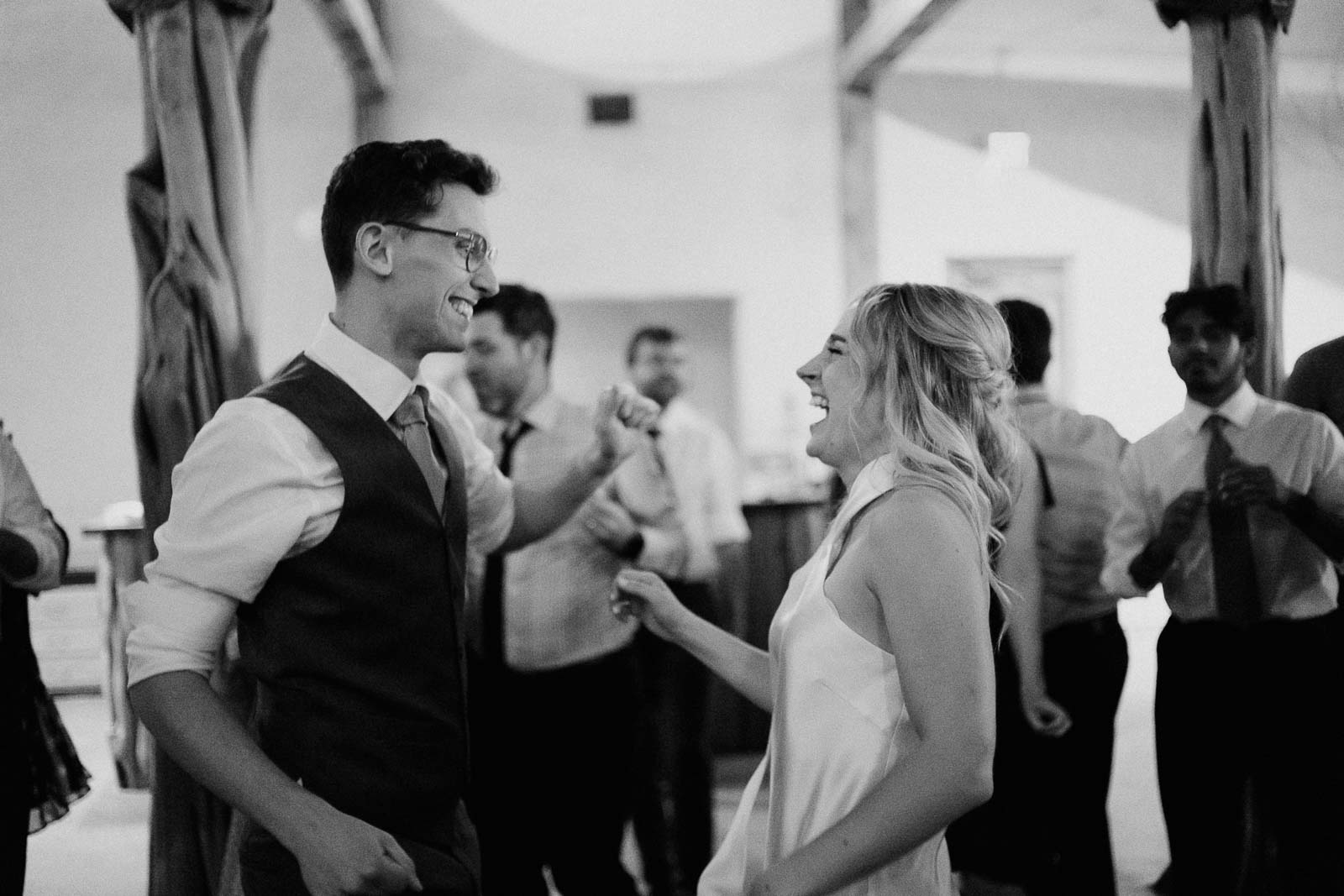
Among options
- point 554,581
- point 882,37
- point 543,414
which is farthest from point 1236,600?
point 882,37

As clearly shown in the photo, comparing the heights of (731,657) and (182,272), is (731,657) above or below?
below

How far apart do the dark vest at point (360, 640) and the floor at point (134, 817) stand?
0.65 meters

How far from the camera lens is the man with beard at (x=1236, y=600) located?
2492mm

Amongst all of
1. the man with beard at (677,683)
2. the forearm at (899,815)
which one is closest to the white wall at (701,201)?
the man with beard at (677,683)

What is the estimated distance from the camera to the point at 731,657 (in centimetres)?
171

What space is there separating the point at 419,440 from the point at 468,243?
10.6 inches

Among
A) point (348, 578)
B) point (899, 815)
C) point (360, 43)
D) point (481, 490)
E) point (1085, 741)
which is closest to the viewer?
point (899, 815)

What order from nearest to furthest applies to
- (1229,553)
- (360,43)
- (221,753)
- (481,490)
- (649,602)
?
(221,753) → (649,602) → (481,490) → (1229,553) → (360,43)

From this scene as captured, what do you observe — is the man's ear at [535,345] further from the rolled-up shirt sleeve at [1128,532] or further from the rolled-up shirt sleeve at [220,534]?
the rolled-up shirt sleeve at [220,534]

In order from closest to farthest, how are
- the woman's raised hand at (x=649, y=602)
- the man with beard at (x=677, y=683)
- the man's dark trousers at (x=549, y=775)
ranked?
the woman's raised hand at (x=649, y=602)
the man's dark trousers at (x=549, y=775)
the man with beard at (x=677, y=683)

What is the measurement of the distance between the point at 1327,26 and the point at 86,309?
101 inches

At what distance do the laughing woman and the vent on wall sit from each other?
6.33m

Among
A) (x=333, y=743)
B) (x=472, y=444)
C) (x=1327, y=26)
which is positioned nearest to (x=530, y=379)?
Result: (x=472, y=444)

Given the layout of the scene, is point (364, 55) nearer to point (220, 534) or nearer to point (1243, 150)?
point (1243, 150)
